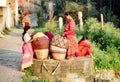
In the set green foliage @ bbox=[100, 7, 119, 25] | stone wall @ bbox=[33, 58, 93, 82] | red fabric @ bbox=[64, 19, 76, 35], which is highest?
red fabric @ bbox=[64, 19, 76, 35]

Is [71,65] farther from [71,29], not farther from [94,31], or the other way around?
[94,31]

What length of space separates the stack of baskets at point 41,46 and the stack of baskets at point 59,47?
176 mm

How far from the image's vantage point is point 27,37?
30.9 ft

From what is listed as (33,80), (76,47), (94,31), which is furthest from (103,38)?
(33,80)

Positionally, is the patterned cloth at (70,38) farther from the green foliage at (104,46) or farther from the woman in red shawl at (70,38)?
the green foliage at (104,46)

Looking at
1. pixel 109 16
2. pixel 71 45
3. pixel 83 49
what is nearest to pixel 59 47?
pixel 71 45

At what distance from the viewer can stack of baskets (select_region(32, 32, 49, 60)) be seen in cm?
945

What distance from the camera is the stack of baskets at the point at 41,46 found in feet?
31.0

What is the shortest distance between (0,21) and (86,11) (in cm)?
950

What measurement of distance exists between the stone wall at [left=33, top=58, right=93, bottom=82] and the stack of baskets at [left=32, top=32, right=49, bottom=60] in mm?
192

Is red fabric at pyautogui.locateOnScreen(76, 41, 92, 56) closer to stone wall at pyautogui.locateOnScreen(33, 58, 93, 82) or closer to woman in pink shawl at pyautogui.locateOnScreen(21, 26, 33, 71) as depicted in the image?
stone wall at pyautogui.locateOnScreen(33, 58, 93, 82)

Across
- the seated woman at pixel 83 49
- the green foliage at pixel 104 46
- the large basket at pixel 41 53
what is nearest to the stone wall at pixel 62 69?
the large basket at pixel 41 53

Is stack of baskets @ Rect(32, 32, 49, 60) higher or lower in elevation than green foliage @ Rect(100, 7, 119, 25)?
higher

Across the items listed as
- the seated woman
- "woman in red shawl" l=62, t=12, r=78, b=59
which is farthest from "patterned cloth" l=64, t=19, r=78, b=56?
the seated woman
